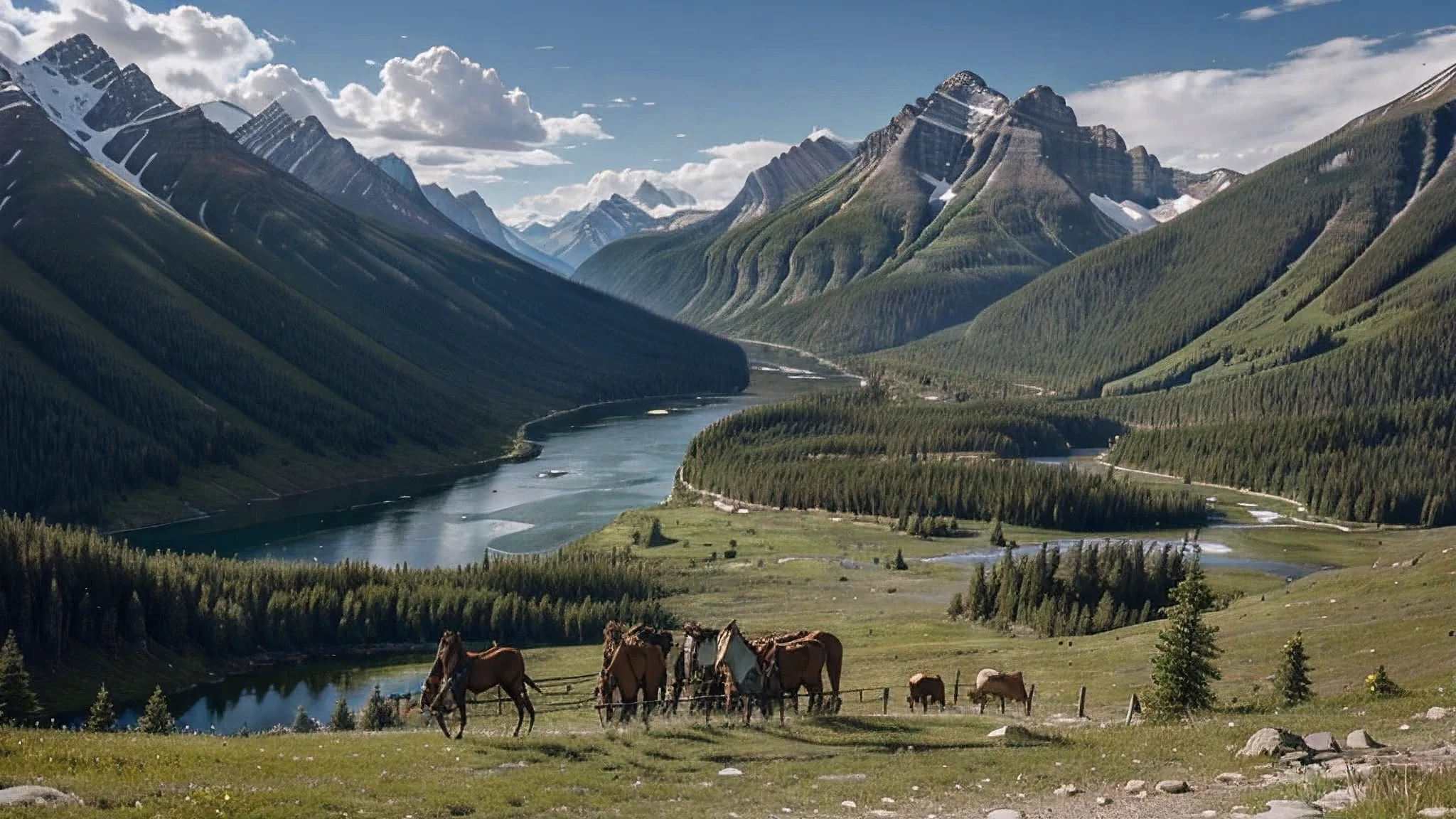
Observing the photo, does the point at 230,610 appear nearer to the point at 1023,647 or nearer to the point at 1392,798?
the point at 1023,647

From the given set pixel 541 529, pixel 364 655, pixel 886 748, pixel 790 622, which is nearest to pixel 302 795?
pixel 886 748

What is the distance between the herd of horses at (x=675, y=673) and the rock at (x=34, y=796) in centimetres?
1498

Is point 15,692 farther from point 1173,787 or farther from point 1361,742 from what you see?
point 1361,742

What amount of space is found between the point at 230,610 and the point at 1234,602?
10209 centimetres

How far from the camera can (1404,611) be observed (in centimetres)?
7325

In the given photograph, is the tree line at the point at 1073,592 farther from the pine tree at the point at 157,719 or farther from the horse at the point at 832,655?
the pine tree at the point at 157,719

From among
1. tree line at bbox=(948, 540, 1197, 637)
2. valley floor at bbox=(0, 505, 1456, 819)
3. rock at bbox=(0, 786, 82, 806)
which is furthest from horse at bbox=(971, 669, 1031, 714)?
rock at bbox=(0, 786, 82, 806)

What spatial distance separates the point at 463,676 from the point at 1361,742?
28.8 metres

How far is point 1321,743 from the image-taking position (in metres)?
33.0

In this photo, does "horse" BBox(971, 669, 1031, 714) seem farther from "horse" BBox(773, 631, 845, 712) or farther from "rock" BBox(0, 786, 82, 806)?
"rock" BBox(0, 786, 82, 806)

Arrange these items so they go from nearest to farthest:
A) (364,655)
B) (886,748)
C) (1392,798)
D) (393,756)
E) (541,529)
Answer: (1392,798) → (393,756) → (886,748) → (364,655) → (541,529)

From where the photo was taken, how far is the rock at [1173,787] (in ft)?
99.9

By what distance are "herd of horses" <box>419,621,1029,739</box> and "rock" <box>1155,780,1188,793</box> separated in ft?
53.2

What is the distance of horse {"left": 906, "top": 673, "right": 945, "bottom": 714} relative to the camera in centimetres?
6166
